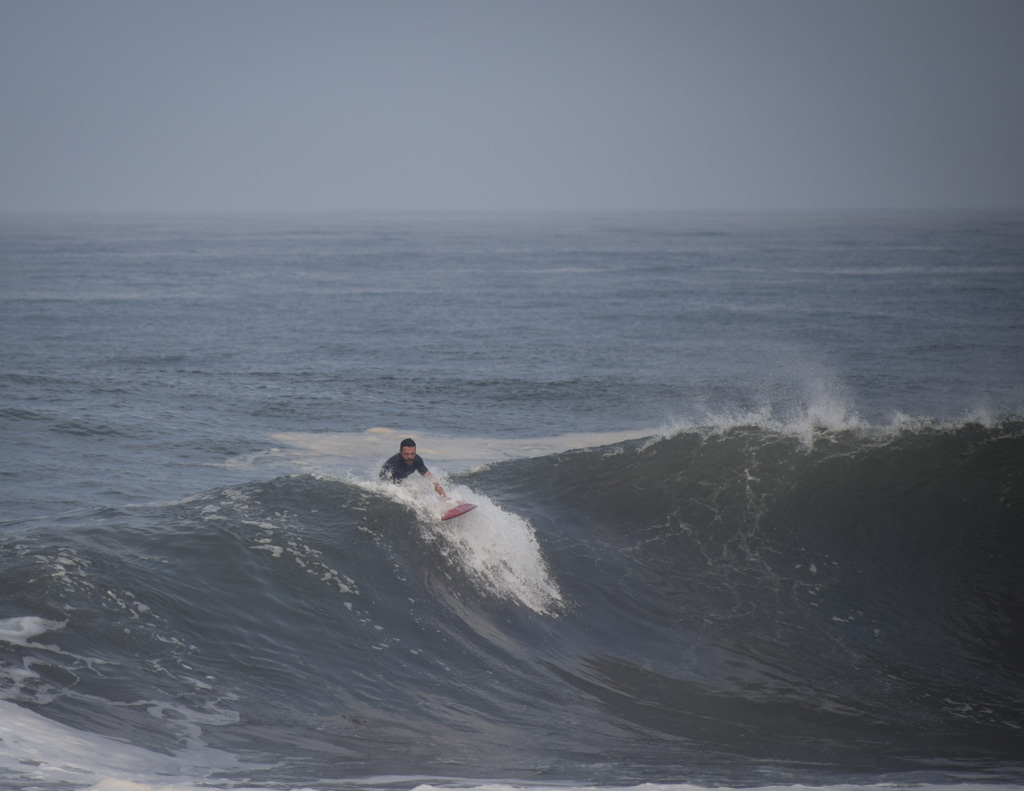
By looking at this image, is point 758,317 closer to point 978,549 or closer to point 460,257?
point 978,549

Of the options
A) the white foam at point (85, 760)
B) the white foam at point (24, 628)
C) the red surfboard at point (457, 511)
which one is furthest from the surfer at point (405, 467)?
the white foam at point (85, 760)

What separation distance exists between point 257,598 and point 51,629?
2260 millimetres

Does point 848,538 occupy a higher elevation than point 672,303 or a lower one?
lower

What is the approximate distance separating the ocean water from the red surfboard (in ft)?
1.12

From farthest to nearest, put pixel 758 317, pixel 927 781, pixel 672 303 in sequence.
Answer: pixel 672 303, pixel 758 317, pixel 927 781

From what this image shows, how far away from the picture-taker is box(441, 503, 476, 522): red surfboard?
40.5ft

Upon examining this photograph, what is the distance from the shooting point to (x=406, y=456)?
12734mm

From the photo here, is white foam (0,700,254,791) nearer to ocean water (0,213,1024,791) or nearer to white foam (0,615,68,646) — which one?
ocean water (0,213,1024,791)

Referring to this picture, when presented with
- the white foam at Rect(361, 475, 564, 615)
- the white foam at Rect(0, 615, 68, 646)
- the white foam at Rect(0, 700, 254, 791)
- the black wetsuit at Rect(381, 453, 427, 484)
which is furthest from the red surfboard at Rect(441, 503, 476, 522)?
the white foam at Rect(0, 700, 254, 791)

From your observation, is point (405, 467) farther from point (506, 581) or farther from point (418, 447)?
point (418, 447)

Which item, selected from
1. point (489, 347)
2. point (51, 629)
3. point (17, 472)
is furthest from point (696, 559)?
point (489, 347)

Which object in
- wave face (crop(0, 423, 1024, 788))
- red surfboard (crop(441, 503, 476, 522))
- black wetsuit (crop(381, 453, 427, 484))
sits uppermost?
black wetsuit (crop(381, 453, 427, 484))

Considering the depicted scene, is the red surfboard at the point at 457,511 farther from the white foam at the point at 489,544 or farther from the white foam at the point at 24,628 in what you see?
the white foam at the point at 24,628

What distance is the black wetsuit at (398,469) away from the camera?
505 inches
